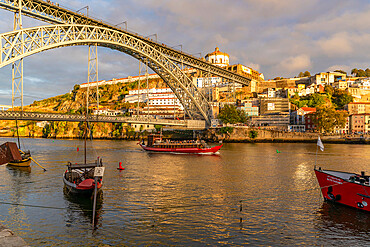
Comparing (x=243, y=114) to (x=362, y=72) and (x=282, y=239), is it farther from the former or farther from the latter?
(x=362, y=72)

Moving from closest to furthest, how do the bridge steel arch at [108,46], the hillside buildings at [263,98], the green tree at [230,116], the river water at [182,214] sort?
the river water at [182,214], the bridge steel arch at [108,46], the green tree at [230,116], the hillside buildings at [263,98]

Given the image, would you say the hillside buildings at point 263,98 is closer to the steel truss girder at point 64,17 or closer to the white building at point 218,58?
the white building at point 218,58

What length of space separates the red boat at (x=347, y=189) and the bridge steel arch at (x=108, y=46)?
36953 millimetres

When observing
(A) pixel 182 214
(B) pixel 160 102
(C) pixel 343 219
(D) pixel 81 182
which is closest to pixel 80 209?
(D) pixel 81 182

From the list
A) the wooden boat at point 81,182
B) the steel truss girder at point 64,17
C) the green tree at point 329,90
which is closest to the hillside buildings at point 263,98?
the green tree at point 329,90

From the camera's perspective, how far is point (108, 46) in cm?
5422

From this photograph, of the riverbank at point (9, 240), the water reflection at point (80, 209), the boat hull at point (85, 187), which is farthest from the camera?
the boat hull at point (85, 187)

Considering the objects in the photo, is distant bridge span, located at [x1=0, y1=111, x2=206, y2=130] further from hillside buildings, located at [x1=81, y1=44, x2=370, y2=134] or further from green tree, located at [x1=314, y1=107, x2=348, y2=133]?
green tree, located at [x1=314, y1=107, x2=348, y2=133]

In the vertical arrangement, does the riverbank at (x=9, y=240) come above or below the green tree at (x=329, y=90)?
below

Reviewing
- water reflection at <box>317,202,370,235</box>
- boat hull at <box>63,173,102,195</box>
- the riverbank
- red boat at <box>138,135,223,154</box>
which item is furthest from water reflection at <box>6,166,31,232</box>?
red boat at <box>138,135,223,154</box>

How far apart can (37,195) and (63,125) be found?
10883 centimetres

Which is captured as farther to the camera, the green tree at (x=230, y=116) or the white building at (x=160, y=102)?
the white building at (x=160, y=102)

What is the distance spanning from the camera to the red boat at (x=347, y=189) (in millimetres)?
14844

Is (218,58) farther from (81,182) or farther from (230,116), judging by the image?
(81,182)
